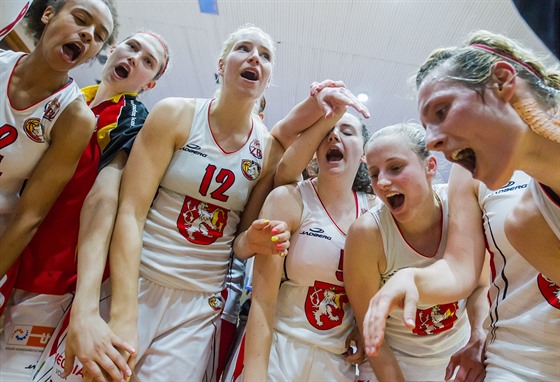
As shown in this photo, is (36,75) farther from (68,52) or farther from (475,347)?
(475,347)

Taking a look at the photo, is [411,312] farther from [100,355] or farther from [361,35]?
[361,35]

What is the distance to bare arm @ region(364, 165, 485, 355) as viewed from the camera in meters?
1.07

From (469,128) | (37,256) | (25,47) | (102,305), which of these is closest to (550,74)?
(469,128)

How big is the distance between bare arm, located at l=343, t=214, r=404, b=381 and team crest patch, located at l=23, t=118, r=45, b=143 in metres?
1.20

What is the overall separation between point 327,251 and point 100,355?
88 cm

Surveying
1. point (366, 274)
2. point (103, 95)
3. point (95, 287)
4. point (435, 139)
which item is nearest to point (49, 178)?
point (95, 287)

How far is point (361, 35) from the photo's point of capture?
4387 millimetres

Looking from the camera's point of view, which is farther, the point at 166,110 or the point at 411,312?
the point at 166,110

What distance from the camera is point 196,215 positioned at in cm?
168

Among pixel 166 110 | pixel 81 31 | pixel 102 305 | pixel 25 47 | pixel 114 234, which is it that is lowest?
pixel 25 47

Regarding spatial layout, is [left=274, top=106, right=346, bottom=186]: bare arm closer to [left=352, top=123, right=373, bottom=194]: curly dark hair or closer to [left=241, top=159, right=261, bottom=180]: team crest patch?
[left=241, top=159, right=261, bottom=180]: team crest patch

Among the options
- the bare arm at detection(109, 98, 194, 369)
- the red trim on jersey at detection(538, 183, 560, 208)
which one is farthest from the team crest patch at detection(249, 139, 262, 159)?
the red trim on jersey at detection(538, 183, 560, 208)

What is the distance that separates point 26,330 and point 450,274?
1523 millimetres

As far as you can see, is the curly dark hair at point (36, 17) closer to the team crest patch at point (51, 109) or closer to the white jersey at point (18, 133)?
the white jersey at point (18, 133)
